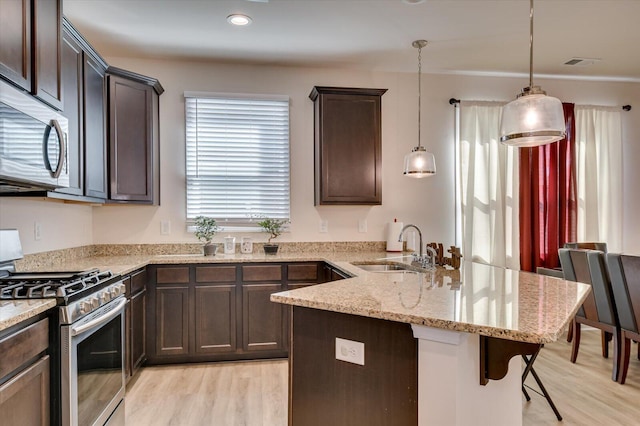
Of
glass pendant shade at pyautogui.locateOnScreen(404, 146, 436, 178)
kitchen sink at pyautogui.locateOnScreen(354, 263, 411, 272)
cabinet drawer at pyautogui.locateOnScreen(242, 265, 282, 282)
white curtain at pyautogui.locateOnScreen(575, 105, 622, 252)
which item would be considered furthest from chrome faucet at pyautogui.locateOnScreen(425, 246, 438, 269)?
white curtain at pyautogui.locateOnScreen(575, 105, 622, 252)

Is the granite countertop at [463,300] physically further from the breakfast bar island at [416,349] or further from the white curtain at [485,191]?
the white curtain at [485,191]

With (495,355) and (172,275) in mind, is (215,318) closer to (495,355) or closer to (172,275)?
(172,275)

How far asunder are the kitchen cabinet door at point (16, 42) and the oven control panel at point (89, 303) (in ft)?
3.21

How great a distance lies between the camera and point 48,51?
6.40 feet

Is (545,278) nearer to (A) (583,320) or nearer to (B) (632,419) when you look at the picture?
(B) (632,419)

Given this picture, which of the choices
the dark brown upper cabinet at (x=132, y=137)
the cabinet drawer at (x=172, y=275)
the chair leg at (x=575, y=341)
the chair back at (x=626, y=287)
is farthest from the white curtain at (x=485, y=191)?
the dark brown upper cabinet at (x=132, y=137)

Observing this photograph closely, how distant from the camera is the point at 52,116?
6.34 feet

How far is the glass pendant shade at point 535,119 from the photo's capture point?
70.2 inches

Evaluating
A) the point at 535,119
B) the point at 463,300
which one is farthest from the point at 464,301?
the point at 535,119

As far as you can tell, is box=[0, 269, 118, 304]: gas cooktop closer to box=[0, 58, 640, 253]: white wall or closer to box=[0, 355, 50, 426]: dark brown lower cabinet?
box=[0, 355, 50, 426]: dark brown lower cabinet

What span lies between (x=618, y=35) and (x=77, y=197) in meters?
4.35

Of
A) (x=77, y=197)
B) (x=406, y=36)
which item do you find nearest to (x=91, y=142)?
(x=77, y=197)

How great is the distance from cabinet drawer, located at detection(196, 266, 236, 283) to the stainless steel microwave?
1.39m

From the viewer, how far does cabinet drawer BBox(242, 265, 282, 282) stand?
332 cm
